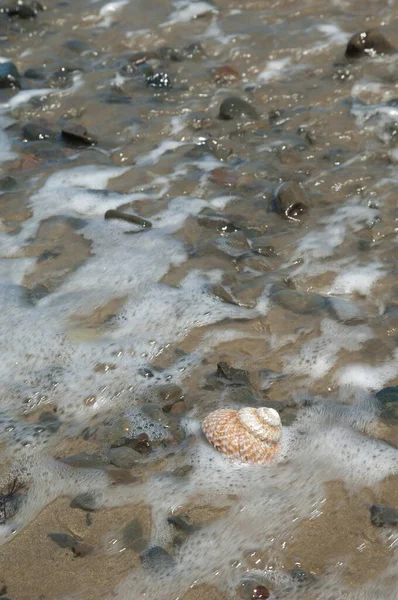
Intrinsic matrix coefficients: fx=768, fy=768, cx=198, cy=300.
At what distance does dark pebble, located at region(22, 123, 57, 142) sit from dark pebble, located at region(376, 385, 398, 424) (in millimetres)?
3278

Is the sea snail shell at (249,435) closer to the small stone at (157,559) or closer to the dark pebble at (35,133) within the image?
the small stone at (157,559)

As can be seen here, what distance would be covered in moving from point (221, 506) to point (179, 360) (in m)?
0.88

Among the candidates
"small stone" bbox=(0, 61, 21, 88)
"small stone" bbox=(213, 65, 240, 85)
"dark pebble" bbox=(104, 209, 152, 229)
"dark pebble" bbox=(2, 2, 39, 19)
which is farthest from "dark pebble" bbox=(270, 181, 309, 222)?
"dark pebble" bbox=(2, 2, 39, 19)

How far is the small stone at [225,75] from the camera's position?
6.07m

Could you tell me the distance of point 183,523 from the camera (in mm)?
2773

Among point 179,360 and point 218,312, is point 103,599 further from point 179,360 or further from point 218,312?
point 218,312

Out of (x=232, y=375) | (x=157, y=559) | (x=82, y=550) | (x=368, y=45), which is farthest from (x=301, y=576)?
(x=368, y=45)

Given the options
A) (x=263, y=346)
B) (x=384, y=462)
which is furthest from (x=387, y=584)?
(x=263, y=346)

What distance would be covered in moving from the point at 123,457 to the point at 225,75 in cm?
395

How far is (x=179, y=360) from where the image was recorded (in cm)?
355

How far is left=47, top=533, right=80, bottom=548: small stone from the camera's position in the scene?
2.71 metres

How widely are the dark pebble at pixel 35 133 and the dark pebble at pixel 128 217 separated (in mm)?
1179

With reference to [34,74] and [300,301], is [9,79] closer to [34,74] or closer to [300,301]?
[34,74]

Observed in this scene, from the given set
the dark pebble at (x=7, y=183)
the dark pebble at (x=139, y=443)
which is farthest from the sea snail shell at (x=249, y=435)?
the dark pebble at (x=7, y=183)
